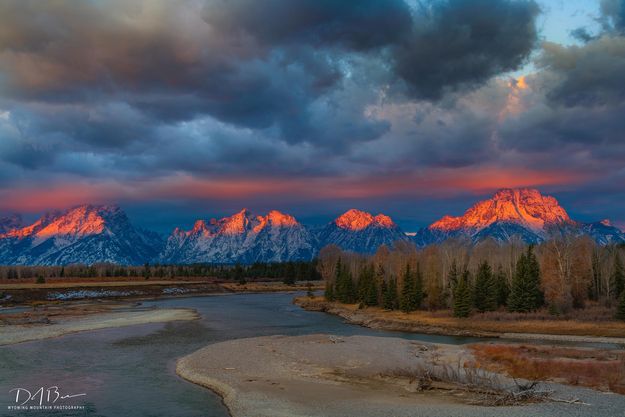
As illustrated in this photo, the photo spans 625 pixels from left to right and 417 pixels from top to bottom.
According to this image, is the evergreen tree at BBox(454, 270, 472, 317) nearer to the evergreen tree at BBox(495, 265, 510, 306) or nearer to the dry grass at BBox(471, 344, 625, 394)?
the evergreen tree at BBox(495, 265, 510, 306)

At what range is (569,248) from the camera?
319ft

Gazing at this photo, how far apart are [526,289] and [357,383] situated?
64.9 m

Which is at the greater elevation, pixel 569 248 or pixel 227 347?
pixel 569 248

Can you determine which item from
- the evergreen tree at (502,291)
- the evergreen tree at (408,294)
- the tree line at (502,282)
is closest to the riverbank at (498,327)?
the evergreen tree at (408,294)

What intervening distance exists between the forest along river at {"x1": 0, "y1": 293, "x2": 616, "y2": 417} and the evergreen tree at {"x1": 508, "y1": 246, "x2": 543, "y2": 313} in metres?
22.5

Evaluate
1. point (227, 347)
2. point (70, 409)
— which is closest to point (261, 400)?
point (70, 409)

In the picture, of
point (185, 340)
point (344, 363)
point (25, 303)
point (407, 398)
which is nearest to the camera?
point (407, 398)

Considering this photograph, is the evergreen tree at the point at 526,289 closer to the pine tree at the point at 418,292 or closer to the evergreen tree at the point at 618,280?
the evergreen tree at the point at 618,280

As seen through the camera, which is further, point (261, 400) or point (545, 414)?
point (261, 400)

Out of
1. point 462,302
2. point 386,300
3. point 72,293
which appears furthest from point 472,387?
point 72,293

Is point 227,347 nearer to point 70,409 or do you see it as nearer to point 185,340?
point 185,340

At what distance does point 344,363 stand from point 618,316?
57571 mm

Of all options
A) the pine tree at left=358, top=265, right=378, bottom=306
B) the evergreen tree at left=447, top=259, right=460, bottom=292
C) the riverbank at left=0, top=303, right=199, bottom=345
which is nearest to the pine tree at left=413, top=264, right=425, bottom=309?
the evergreen tree at left=447, top=259, right=460, bottom=292

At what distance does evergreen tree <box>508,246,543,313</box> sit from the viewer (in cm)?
9281
